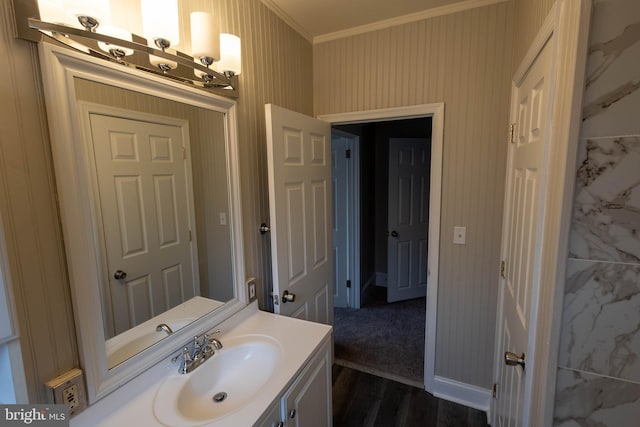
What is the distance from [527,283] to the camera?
1128 mm

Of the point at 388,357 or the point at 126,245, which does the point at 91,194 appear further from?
the point at 388,357

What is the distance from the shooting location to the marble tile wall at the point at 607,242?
698mm

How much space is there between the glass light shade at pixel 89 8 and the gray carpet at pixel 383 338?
8.39 ft

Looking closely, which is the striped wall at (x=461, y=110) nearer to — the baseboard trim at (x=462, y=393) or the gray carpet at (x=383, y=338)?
the baseboard trim at (x=462, y=393)

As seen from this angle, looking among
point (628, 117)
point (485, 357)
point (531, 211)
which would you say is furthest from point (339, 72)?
point (485, 357)

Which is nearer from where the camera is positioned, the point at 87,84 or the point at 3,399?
the point at 3,399

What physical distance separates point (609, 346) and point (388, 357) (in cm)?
197

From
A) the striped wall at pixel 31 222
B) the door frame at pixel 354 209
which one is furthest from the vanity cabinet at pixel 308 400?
the door frame at pixel 354 209

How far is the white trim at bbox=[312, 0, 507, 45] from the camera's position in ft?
5.64

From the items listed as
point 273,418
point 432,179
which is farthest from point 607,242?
point 432,179

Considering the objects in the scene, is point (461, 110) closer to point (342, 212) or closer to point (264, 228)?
point (264, 228)

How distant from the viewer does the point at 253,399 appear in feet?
3.33

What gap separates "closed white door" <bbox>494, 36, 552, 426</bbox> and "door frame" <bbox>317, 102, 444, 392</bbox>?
0.39 meters

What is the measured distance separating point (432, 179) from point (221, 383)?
5.40 feet
